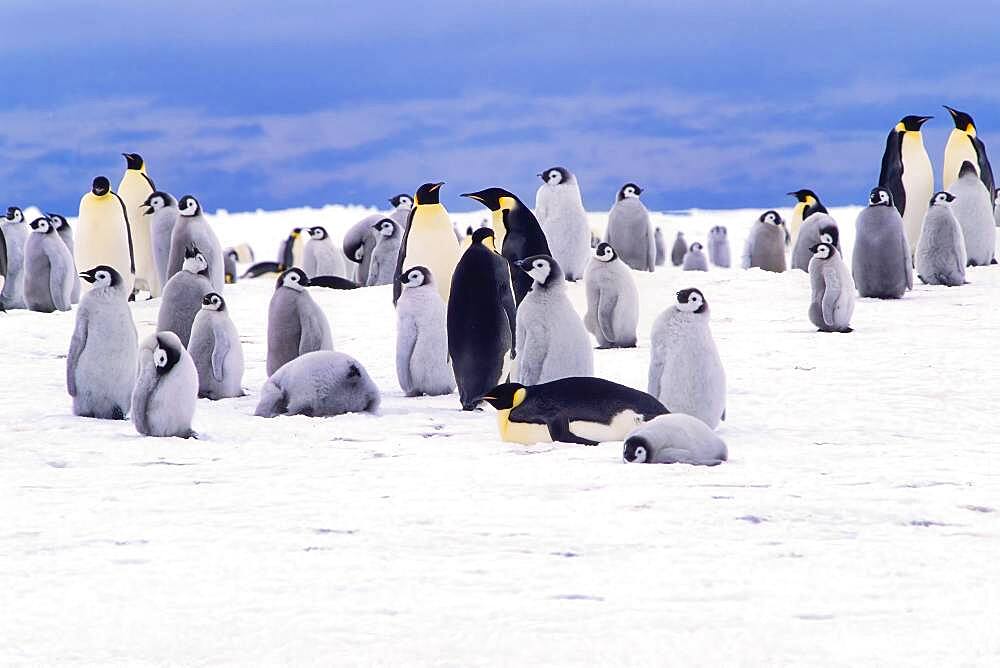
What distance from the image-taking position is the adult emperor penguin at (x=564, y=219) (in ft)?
39.8

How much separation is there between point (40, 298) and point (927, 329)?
278 inches

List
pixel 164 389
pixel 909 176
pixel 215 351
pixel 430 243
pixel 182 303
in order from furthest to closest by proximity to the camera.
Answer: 1. pixel 909 176
2. pixel 430 243
3. pixel 182 303
4. pixel 215 351
5. pixel 164 389

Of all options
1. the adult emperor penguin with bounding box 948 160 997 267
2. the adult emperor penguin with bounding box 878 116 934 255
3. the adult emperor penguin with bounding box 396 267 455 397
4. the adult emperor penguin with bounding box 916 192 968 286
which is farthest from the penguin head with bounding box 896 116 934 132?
the adult emperor penguin with bounding box 396 267 455 397

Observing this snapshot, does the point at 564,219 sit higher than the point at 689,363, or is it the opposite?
the point at 564,219

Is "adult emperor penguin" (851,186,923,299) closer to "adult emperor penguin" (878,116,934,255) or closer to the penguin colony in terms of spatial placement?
the penguin colony

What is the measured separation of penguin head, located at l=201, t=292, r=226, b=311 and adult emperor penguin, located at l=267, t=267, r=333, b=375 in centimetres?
43

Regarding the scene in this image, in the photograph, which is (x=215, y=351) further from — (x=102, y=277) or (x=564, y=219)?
(x=564, y=219)

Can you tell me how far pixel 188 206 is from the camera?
10008 millimetres

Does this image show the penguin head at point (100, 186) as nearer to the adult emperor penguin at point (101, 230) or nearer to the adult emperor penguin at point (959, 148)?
the adult emperor penguin at point (101, 230)

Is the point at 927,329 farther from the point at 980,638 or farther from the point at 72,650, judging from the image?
the point at 72,650

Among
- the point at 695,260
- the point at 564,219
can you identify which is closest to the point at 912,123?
the point at 695,260

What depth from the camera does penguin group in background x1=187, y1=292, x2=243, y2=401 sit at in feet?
21.4

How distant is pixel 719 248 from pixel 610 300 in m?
14.1

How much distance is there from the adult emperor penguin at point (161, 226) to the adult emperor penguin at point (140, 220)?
A: 112 mm
